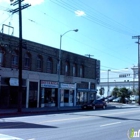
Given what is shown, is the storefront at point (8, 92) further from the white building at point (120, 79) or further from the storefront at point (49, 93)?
the white building at point (120, 79)

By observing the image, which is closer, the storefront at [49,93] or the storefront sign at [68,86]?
the storefront at [49,93]

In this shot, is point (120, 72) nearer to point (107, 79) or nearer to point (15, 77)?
point (107, 79)

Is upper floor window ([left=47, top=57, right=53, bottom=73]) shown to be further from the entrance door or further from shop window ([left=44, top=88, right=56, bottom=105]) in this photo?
the entrance door

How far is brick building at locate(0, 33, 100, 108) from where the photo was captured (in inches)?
1179

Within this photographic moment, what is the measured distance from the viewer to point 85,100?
44812 millimetres

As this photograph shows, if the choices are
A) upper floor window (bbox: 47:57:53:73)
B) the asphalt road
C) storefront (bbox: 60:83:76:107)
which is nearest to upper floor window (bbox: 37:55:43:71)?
upper floor window (bbox: 47:57:53:73)

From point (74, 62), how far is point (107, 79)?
87236mm

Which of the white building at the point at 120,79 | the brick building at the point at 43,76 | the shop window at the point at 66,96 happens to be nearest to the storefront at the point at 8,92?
the brick building at the point at 43,76

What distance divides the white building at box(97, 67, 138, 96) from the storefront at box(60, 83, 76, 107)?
70.1m

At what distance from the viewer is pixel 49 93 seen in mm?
36938

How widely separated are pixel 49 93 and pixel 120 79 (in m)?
89.0

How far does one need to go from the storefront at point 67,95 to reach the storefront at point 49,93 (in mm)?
1553

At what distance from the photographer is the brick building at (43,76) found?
2995cm

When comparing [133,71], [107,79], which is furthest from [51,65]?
[107,79]
